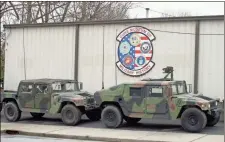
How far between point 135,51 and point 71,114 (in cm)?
487

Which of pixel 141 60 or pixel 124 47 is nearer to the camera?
pixel 141 60

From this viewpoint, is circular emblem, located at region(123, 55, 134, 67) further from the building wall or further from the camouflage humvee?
the camouflage humvee

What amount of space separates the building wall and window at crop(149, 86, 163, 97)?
4151mm

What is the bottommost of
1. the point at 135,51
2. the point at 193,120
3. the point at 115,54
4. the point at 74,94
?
the point at 193,120

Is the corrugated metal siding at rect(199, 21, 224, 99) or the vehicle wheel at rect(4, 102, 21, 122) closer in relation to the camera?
the vehicle wheel at rect(4, 102, 21, 122)

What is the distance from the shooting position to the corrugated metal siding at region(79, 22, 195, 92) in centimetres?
1844

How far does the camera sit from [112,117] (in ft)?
50.0

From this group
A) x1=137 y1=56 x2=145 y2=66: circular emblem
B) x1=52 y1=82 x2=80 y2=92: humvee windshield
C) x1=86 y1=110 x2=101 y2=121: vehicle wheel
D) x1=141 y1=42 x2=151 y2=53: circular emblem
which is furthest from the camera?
x1=137 y1=56 x2=145 y2=66: circular emblem

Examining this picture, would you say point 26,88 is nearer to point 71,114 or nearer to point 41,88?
point 41,88

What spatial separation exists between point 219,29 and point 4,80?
11405 millimetres

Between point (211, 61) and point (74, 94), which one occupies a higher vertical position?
point (211, 61)

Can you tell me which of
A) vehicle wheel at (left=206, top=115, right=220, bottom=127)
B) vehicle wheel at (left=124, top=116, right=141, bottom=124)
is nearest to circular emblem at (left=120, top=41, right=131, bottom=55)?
vehicle wheel at (left=124, top=116, right=141, bottom=124)

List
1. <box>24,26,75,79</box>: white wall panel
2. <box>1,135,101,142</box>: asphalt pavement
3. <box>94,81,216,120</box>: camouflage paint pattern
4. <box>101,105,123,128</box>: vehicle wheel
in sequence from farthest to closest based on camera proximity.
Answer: <box>24,26,75,79</box>: white wall panel < <box>101,105,123,128</box>: vehicle wheel < <box>94,81,216,120</box>: camouflage paint pattern < <box>1,135,101,142</box>: asphalt pavement

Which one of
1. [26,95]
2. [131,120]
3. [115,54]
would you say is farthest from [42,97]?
[115,54]
